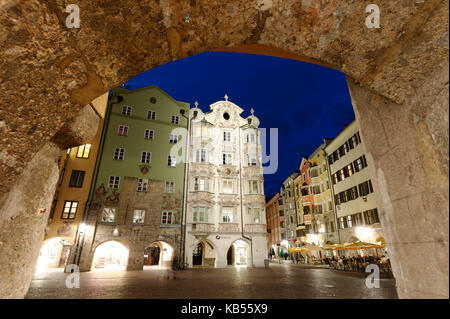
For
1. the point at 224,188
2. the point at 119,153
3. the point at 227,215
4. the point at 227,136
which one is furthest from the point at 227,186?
the point at 119,153

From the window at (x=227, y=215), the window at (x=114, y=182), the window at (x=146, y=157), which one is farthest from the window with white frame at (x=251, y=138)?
the window at (x=114, y=182)

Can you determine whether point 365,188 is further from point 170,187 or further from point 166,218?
point 166,218

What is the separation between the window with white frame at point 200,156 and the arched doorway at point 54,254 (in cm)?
1430

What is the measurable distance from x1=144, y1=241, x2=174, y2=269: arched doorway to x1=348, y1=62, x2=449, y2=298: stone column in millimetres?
23542

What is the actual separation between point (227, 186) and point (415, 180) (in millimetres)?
25409

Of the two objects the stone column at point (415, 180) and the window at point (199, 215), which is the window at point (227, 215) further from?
the stone column at point (415, 180)

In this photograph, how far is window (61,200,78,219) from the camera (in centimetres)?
1944

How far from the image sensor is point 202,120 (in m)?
27.5

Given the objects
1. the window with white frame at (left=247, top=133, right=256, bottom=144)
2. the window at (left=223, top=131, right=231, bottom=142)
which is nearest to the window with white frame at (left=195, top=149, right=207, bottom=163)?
the window at (left=223, top=131, right=231, bottom=142)

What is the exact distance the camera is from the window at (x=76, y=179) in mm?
20345

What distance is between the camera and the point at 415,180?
60.4 inches

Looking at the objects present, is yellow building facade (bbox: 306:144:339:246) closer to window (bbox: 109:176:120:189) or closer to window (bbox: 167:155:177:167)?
window (bbox: 167:155:177:167)

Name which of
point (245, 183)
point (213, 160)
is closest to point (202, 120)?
point (213, 160)
